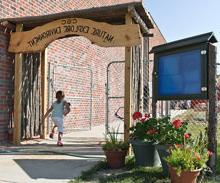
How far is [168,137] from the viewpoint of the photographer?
6.02 m

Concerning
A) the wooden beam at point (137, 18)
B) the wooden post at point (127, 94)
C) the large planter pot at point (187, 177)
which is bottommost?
the large planter pot at point (187, 177)

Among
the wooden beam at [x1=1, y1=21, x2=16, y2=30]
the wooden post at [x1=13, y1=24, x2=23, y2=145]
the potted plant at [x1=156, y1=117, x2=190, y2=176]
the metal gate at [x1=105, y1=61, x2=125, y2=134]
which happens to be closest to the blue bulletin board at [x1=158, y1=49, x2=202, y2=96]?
the potted plant at [x1=156, y1=117, x2=190, y2=176]

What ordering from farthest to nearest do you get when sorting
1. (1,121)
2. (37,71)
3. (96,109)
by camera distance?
1. (96,109)
2. (37,71)
3. (1,121)

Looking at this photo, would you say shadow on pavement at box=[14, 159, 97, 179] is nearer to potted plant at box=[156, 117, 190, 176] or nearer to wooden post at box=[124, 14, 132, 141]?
wooden post at box=[124, 14, 132, 141]

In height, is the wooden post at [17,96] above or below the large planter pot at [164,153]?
above

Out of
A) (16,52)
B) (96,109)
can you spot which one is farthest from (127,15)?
(96,109)

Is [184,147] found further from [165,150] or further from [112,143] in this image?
[112,143]

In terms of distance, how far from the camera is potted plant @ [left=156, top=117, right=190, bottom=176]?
5.91m

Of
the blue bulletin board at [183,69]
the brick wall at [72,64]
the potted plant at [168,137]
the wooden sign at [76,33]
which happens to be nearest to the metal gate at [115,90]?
the brick wall at [72,64]

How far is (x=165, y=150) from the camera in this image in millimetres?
5910

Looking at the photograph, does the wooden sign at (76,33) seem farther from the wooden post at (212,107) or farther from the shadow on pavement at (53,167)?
the shadow on pavement at (53,167)

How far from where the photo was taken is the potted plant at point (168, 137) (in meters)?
5.91

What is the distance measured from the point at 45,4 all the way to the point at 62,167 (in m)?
5.90

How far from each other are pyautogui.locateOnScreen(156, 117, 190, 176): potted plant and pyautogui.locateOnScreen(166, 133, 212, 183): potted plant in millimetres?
332
